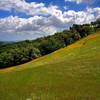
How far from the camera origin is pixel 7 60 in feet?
419

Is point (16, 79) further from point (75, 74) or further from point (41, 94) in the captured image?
point (41, 94)

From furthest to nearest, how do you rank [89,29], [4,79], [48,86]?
[89,29]
[4,79]
[48,86]

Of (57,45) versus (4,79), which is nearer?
(4,79)

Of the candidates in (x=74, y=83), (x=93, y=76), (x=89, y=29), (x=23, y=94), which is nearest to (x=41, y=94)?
(x=23, y=94)

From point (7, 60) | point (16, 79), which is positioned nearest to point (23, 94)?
point (16, 79)

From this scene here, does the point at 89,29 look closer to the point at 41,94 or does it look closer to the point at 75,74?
the point at 75,74

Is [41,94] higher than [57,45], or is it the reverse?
[41,94]

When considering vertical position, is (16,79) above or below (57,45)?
above

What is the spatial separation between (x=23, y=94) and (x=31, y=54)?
367 ft

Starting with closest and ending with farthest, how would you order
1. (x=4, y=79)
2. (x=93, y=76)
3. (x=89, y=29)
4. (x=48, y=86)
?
(x=48, y=86) < (x=93, y=76) < (x=4, y=79) < (x=89, y=29)

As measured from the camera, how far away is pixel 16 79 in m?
28.9

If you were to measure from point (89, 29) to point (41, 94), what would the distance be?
438 feet

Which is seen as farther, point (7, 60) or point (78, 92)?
point (7, 60)

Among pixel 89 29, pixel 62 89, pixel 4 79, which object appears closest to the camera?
pixel 62 89
